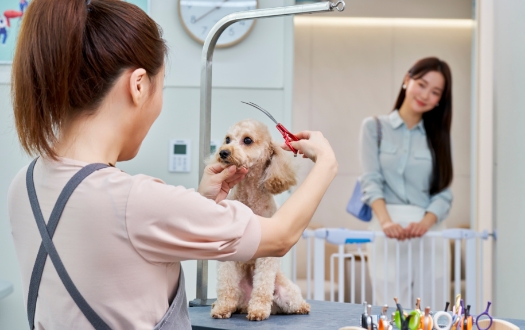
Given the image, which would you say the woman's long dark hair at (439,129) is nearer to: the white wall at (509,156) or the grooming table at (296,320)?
the white wall at (509,156)

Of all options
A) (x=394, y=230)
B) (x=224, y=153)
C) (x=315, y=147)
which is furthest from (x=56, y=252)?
(x=394, y=230)

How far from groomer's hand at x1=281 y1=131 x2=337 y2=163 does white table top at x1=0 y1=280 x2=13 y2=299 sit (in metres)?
1.56

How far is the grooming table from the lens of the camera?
1.14 meters

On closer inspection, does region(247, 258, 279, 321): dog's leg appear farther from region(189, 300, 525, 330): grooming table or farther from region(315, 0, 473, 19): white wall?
region(315, 0, 473, 19): white wall

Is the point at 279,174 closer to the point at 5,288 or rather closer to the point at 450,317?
the point at 450,317

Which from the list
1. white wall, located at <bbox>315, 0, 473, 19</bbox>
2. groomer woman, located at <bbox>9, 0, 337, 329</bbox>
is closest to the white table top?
groomer woman, located at <bbox>9, 0, 337, 329</bbox>

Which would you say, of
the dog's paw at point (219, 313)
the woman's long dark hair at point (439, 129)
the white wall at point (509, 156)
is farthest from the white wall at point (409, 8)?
the dog's paw at point (219, 313)

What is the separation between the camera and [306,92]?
4734 mm

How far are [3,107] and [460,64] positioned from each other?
367cm

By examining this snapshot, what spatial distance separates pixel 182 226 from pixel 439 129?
78.3 inches

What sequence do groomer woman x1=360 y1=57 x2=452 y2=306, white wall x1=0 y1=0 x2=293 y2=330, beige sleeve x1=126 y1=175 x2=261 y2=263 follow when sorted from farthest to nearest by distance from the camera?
groomer woman x1=360 y1=57 x2=452 y2=306 → white wall x1=0 y1=0 x2=293 y2=330 → beige sleeve x1=126 y1=175 x2=261 y2=263

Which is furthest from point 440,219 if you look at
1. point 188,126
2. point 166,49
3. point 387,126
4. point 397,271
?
point 166,49

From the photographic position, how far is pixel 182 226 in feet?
2.36

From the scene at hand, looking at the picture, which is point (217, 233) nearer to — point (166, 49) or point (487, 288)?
point (166, 49)
